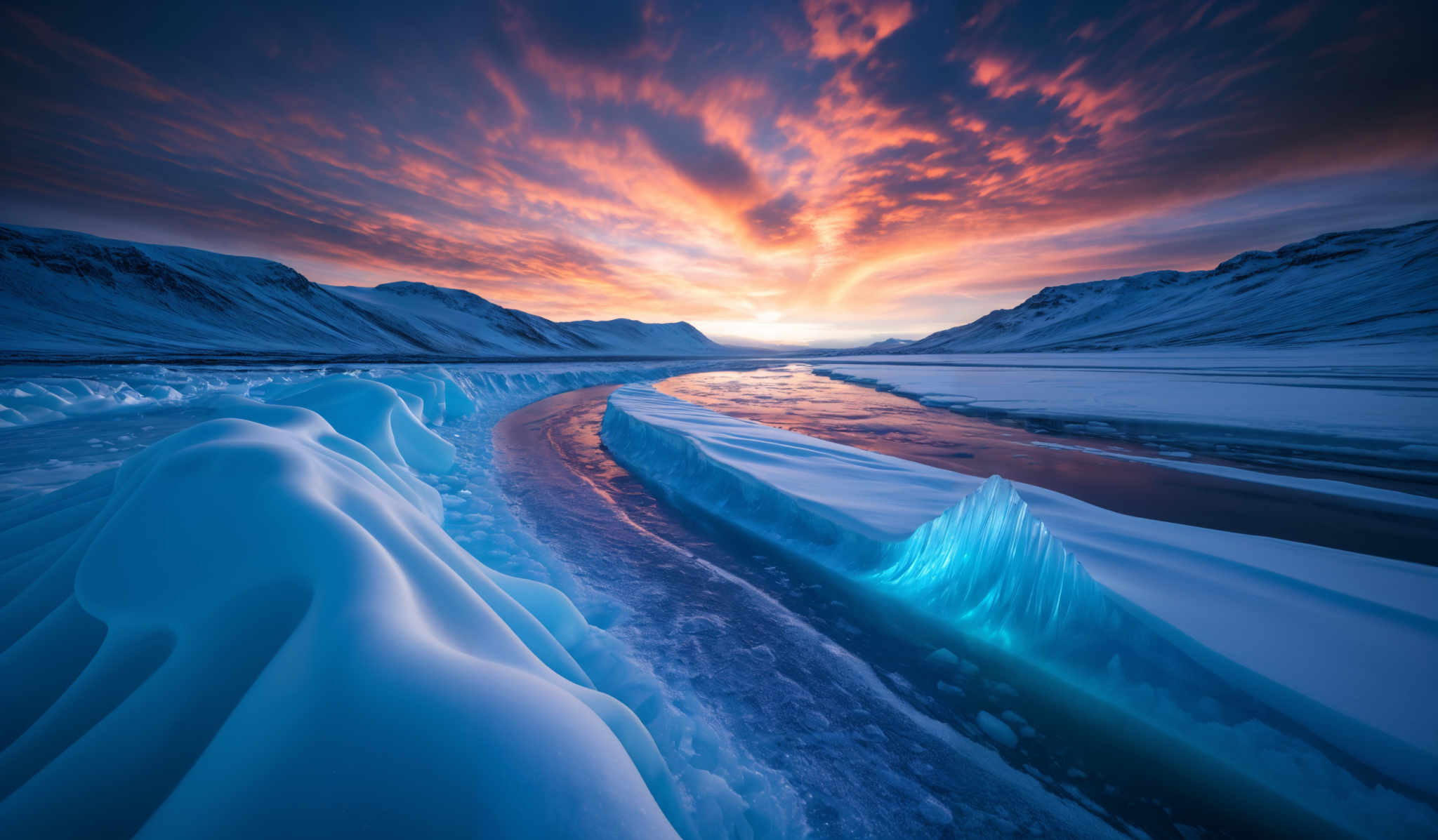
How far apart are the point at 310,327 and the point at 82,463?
6249 cm

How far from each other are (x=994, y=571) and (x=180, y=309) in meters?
71.5

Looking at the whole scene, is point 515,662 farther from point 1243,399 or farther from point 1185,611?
point 1243,399

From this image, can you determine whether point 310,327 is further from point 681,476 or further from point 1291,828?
point 1291,828

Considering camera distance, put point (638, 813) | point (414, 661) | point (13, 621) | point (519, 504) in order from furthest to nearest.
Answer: point (519, 504) < point (13, 621) < point (414, 661) < point (638, 813)

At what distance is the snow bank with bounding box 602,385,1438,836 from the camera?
1.56 m

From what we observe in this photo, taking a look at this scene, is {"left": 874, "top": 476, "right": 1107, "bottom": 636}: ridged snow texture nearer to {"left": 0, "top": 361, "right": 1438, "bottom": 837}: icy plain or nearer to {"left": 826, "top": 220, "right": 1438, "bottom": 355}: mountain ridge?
{"left": 0, "top": 361, "right": 1438, "bottom": 837}: icy plain

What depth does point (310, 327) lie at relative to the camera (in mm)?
51406

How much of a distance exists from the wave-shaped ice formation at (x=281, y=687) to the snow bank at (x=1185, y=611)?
1.96 metres

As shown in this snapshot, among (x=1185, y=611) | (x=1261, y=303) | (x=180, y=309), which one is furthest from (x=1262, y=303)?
(x=180, y=309)

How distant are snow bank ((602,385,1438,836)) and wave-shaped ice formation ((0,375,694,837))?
1.96 m

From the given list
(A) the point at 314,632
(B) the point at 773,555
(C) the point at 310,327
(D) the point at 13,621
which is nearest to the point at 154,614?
(A) the point at 314,632

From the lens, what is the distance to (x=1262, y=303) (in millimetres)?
48875

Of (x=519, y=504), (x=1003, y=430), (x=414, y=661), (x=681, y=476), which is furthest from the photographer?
(x=1003, y=430)

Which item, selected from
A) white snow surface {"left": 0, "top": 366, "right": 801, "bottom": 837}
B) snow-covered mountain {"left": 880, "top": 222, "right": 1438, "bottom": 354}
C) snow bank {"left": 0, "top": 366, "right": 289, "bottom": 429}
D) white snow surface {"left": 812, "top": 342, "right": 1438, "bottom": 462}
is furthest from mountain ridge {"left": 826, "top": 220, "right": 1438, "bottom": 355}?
snow bank {"left": 0, "top": 366, "right": 289, "bottom": 429}
